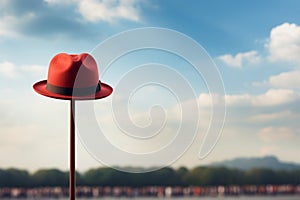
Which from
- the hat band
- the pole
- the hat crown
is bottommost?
the pole

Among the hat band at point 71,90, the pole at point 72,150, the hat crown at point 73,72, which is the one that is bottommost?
the pole at point 72,150

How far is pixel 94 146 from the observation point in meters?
A: 2.82

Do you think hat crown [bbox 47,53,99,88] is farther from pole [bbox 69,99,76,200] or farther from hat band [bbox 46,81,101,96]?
pole [bbox 69,99,76,200]

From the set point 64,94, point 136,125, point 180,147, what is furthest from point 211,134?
point 64,94

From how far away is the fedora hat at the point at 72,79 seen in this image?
280cm

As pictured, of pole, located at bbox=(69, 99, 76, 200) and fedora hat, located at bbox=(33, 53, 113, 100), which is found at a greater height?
fedora hat, located at bbox=(33, 53, 113, 100)

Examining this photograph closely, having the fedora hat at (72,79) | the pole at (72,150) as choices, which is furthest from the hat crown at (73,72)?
the pole at (72,150)

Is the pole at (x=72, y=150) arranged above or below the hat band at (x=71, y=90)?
below

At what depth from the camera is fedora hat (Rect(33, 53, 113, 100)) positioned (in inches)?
110

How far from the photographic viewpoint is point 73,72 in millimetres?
2848

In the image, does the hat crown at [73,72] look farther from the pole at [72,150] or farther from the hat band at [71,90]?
the pole at [72,150]

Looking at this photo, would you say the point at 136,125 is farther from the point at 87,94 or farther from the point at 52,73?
the point at 52,73

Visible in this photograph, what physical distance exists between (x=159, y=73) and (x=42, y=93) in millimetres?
805

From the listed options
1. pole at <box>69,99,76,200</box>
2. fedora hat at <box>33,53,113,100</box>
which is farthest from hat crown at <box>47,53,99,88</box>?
pole at <box>69,99,76,200</box>
